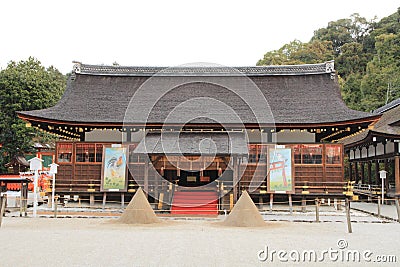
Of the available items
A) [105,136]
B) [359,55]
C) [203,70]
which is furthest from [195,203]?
[359,55]

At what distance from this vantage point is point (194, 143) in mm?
17500

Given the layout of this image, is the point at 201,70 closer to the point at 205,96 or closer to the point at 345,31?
the point at 205,96

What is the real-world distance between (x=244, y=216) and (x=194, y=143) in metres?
5.22

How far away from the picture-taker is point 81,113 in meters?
19.4

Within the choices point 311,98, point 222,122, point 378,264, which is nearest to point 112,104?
point 222,122

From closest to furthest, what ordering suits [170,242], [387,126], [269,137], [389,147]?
1. [170,242]
2. [269,137]
3. [389,147]
4. [387,126]

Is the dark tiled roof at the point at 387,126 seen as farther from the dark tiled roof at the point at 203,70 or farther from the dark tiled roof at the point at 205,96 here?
the dark tiled roof at the point at 203,70

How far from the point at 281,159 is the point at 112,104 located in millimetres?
8568

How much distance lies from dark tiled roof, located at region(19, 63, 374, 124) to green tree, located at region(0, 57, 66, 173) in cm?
937

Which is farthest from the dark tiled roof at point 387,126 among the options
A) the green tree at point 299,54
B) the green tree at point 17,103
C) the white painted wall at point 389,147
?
the green tree at point 299,54

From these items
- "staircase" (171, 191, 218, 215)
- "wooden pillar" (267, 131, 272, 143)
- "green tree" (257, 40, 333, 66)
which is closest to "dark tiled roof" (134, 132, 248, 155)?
"wooden pillar" (267, 131, 272, 143)

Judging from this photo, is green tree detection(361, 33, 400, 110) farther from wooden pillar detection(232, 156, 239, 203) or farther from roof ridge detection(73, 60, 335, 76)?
wooden pillar detection(232, 156, 239, 203)

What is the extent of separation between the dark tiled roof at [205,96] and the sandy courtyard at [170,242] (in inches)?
242

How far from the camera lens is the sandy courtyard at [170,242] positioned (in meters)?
7.69
